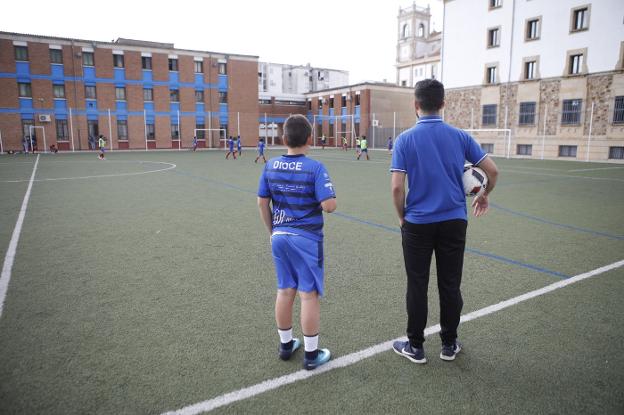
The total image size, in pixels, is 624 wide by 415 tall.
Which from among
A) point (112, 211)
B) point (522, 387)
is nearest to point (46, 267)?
point (112, 211)

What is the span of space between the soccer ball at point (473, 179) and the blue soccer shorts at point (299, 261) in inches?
50.6

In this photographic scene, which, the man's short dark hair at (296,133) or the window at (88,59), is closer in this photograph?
the man's short dark hair at (296,133)

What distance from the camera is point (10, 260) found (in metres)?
5.96

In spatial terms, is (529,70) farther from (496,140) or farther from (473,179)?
(473,179)

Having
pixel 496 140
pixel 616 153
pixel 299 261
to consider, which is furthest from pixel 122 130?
pixel 299 261

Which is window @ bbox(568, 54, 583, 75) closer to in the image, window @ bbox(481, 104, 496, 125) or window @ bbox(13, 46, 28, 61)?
window @ bbox(481, 104, 496, 125)

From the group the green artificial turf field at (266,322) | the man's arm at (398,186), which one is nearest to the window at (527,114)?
the green artificial turf field at (266,322)

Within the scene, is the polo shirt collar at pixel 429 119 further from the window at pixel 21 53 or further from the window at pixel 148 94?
the window at pixel 21 53

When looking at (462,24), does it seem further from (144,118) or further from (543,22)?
(144,118)

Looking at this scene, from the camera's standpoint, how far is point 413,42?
9019 centimetres

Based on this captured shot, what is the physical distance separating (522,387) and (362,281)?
2.35 metres

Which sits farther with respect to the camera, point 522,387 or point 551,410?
point 522,387

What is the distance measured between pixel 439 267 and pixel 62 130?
47.0 meters

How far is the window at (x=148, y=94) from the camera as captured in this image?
45.2m
